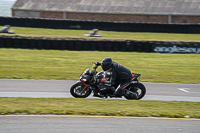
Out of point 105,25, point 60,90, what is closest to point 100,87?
point 60,90

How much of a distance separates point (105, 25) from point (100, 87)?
23.4 meters

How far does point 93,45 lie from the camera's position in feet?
76.5

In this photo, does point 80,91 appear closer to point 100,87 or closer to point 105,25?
point 100,87

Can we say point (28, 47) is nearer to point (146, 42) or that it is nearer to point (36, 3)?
point (146, 42)

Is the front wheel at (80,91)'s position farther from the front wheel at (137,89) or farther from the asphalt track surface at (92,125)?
the asphalt track surface at (92,125)

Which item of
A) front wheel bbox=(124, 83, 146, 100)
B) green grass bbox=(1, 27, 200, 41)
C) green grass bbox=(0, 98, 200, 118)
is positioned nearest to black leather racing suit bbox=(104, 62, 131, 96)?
front wheel bbox=(124, 83, 146, 100)

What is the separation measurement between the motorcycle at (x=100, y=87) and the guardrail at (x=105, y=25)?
23032mm

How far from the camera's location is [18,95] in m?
11.0

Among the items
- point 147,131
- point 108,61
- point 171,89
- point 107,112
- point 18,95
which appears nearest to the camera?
point 147,131

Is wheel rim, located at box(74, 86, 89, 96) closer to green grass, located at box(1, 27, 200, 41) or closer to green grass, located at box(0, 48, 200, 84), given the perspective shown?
green grass, located at box(0, 48, 200, 84)

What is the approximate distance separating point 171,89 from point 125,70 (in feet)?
10.4

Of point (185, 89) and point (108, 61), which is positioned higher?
point (108, 61)

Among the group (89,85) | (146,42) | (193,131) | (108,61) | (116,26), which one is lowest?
(193,131)

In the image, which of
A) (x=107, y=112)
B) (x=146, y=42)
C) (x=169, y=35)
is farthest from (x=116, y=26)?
(x=107, y=112)
